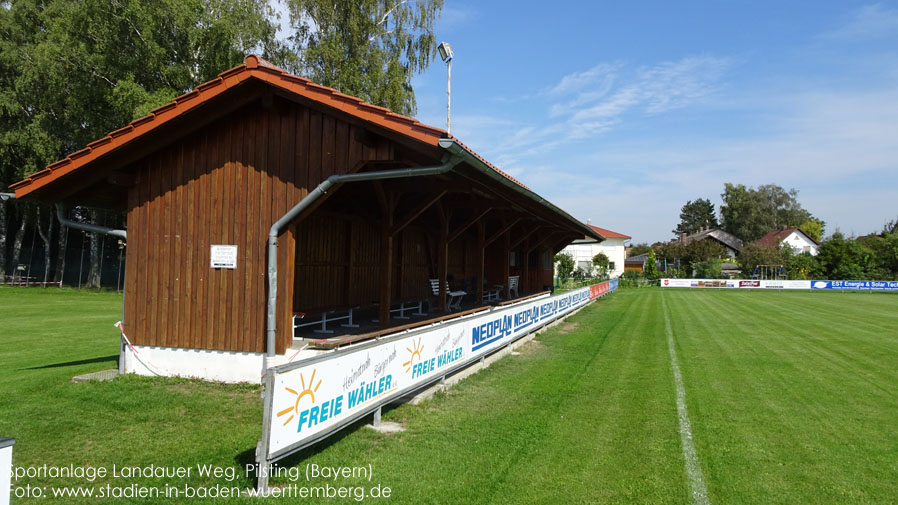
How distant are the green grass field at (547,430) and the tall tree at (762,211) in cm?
8847

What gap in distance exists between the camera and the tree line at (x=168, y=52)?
21.9 meters

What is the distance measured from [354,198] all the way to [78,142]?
22.7 m

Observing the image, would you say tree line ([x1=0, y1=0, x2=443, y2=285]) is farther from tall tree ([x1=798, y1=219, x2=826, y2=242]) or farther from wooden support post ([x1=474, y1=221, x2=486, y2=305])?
tall tree ([x1=798, y1=219, x2=826, y2=242])

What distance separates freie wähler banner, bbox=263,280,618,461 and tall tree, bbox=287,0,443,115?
16145 millimetres

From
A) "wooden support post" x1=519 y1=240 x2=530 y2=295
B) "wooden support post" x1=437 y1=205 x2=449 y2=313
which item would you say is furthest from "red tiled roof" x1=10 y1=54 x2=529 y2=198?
"wooden support post" x1=519 y1=240 x2=530 y2=295

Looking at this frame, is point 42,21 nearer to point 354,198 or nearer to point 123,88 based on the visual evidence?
point 123,88

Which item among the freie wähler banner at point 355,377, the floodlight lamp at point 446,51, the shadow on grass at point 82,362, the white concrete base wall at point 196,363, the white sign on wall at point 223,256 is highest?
the floodlight lamp at point 446,51

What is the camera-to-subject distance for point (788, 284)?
157 feet

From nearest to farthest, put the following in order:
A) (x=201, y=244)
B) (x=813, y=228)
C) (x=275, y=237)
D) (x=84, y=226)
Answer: (x=275, y=237)
(x=201, y=244)
(x=84, y=226)
(x=813, y=228)

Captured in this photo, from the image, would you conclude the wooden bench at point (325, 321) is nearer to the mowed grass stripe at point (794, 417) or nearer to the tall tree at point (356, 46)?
the mowed grass stripe at point (794, 417)

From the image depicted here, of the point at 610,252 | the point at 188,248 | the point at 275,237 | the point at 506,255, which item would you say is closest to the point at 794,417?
the point at 275,237

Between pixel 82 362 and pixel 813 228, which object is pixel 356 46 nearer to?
pixel 82 362

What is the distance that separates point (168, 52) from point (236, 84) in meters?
19.3

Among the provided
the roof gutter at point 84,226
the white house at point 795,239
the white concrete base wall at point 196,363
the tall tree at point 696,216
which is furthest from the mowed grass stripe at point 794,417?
the tall tree at point 696,216
